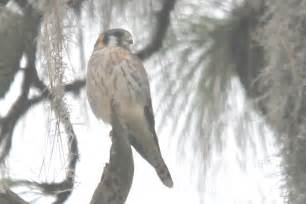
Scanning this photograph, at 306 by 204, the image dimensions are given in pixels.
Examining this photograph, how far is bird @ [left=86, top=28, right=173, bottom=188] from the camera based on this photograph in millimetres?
2527

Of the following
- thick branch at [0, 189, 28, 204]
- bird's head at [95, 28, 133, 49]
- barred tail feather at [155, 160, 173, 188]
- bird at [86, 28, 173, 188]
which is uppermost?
bird's head at [95, 28, 133, 49]

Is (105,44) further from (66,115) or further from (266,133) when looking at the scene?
(66,115)

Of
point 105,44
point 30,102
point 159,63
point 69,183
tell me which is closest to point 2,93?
point 30,102

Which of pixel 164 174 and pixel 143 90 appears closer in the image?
pixel 164 174

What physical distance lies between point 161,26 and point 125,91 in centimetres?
60

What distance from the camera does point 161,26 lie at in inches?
80.9

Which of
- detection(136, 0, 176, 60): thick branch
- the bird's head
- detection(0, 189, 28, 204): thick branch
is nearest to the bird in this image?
the bird's head

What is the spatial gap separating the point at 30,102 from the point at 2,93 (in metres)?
0.07

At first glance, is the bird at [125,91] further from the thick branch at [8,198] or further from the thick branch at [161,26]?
the thick branch at [8,198]

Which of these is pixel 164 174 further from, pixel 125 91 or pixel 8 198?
pixel 8 198

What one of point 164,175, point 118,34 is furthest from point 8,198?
point 118,34

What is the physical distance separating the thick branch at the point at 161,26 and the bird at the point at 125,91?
0.44 meters

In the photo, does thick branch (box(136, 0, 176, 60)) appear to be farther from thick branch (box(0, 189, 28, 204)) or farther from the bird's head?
thick branch (box(0, 189, 28, 204))

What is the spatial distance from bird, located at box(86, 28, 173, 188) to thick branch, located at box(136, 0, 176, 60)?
1.45 feet
